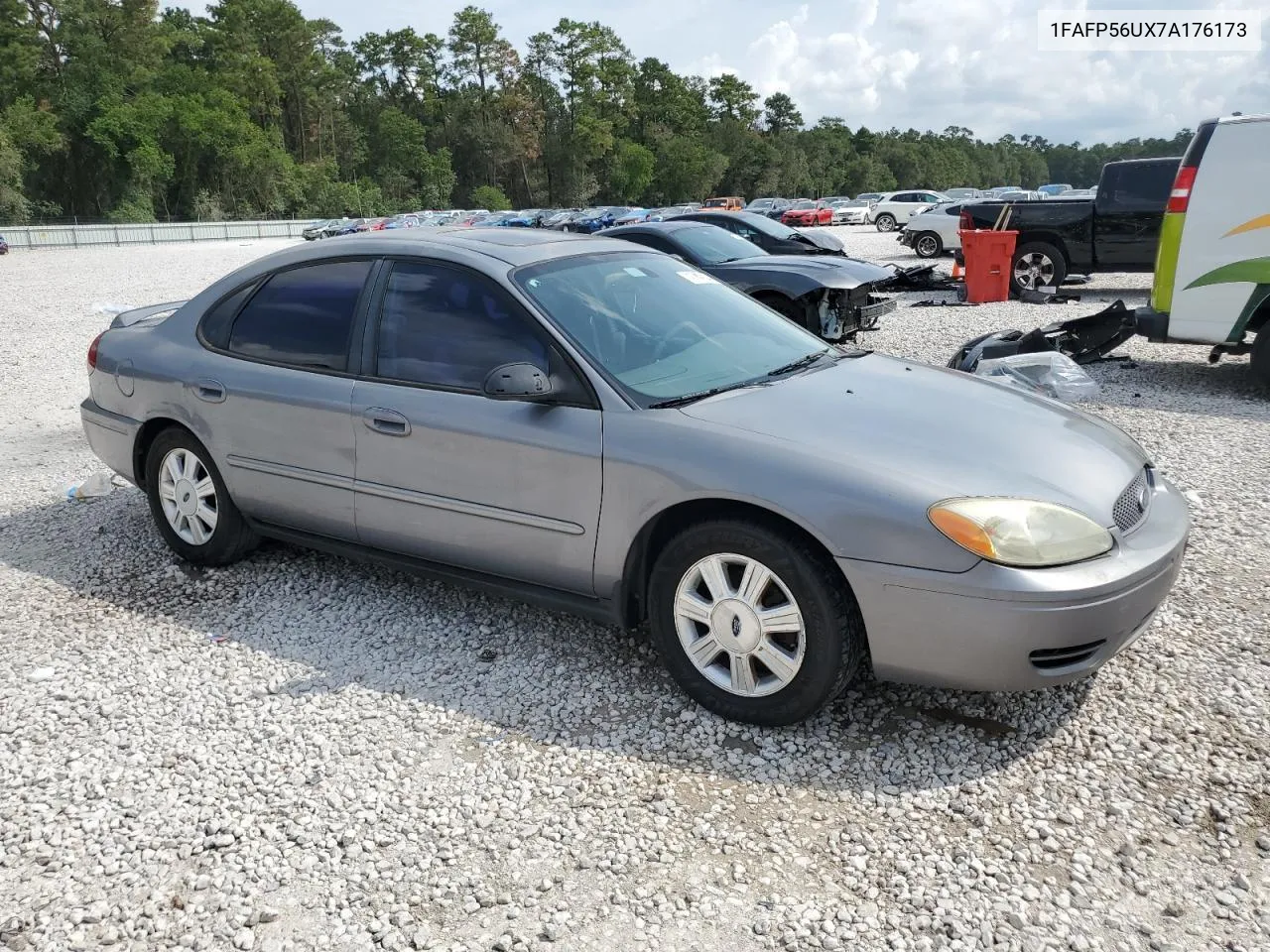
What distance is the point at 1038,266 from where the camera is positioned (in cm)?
1462

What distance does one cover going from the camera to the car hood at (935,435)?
309cm

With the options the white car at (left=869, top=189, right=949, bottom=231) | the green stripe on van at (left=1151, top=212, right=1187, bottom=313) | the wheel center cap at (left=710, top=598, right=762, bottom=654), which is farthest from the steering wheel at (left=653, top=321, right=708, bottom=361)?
the white car at (left=869, top=189, right=949, bottom=231)

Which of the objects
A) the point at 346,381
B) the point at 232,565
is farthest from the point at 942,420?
the point at 232,565

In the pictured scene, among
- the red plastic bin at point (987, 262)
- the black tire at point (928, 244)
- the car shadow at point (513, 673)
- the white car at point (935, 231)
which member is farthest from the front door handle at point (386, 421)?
the black tire at point (928, 244)

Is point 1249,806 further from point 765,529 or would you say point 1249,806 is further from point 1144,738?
point 765,529

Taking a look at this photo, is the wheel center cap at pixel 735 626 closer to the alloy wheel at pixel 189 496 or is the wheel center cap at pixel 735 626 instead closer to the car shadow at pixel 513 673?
the car shadow at pixel 513 673

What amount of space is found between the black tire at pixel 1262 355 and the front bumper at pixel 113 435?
8.00 metres

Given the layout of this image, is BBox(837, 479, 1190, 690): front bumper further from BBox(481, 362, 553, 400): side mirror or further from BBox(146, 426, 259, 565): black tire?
BBox(146, 426, 259, 565): black tire

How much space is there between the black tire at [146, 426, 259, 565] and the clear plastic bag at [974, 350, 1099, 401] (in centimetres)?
539

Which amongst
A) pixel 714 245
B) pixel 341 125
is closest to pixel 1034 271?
pixel 714 245

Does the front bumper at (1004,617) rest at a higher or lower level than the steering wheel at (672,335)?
lower

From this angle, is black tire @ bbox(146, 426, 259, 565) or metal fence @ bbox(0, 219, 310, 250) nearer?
black tire @ bbox(146, 426, 259, 565)

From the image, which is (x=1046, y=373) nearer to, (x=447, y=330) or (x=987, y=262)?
(x=447, y=330)

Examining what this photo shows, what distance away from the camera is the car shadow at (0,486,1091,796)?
3.22m
